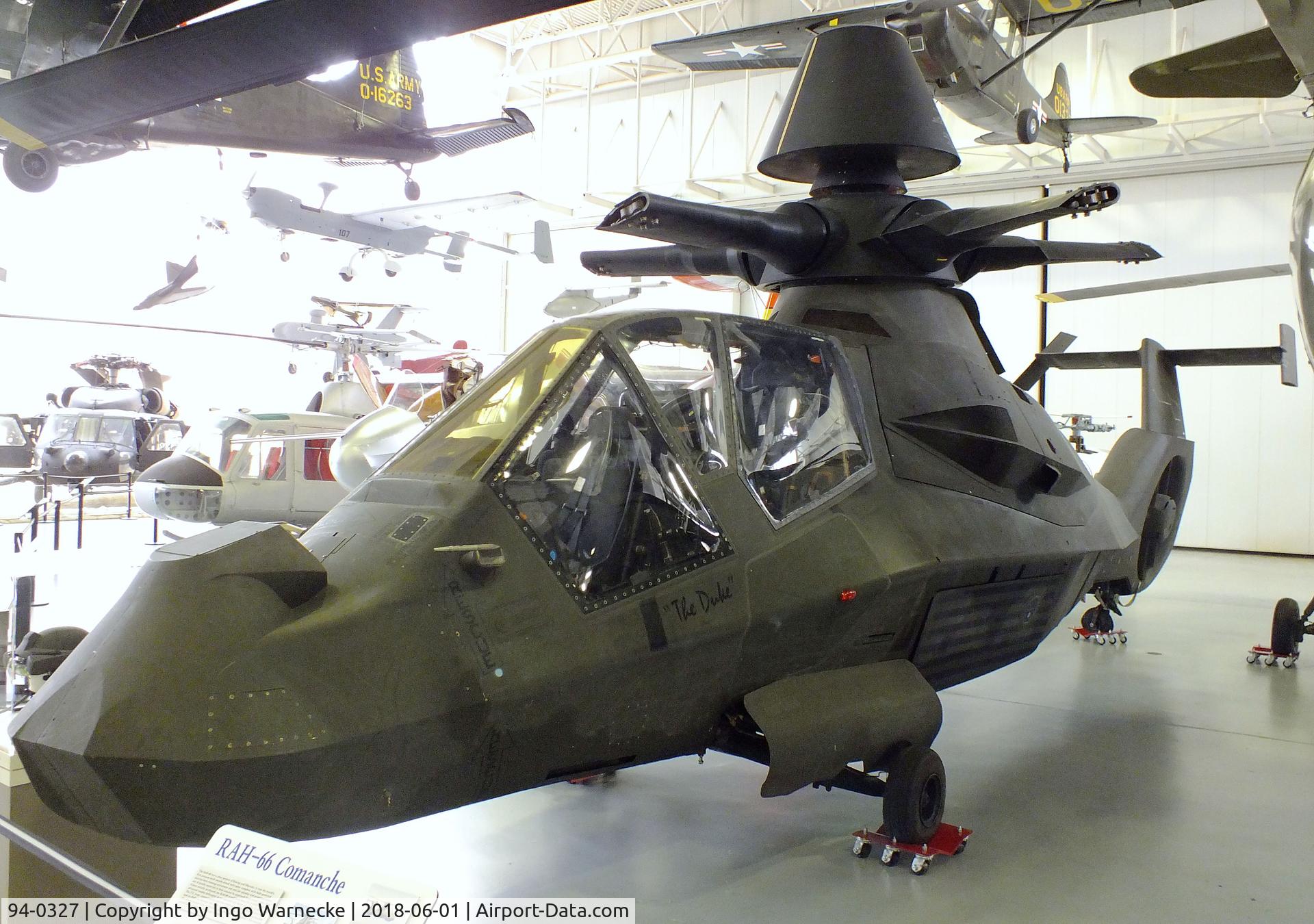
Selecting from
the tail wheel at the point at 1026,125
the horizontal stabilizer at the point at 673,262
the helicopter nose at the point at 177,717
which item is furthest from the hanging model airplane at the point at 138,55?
the tail wheel at the point at 1026,125

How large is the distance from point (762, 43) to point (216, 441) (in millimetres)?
6756

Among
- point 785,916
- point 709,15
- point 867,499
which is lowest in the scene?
point 785,916

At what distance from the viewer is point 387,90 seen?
13117 mm

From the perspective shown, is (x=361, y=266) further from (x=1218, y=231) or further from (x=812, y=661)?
(x=812, y=661)

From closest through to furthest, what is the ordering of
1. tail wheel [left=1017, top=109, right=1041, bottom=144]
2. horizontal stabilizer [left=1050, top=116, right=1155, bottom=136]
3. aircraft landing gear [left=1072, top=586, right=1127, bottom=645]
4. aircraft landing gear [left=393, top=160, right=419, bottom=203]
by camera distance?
aircraft landing gear [left=1072, top=586, right=1127, bottom=645] → tail wheel [left=1017, top=109, right=1041, bottom=144] → horizontal stabilizer [left=1050, top=116, right=1155, bottom=136] → aircraft landing gear [left=393, top=160, right=419, bottom=203]

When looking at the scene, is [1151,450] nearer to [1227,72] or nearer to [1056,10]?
[1227,72]

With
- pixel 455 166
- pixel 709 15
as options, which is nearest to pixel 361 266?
pixel 455 166

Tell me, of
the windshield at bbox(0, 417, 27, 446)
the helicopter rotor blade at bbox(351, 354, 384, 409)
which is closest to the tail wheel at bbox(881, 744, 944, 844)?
the helicopter rotor blade at bbox(351, 354, 384, 409)

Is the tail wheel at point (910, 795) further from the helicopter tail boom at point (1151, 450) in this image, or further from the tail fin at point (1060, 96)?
the tail fin at point (1060, 96)

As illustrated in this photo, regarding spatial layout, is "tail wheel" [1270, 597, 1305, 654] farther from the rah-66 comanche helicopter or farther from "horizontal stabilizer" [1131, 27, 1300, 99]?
"horizontal stabilizer" [1131, 27, 1300, 99]

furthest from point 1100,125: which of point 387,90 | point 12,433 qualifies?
point 12,433

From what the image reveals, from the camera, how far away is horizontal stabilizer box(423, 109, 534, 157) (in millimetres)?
13781

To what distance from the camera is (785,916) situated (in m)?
3.03

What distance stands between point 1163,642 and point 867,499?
16.9 feet
